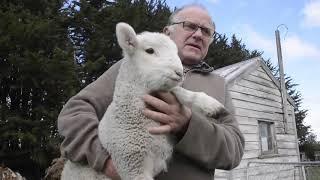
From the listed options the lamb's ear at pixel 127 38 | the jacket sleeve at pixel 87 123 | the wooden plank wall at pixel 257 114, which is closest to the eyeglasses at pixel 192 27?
the jacket sleeve at pixel 87 123

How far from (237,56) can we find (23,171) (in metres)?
16.6

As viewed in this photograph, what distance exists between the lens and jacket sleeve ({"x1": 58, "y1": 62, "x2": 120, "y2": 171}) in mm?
2062

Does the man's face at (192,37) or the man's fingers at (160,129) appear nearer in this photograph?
the man's fingers at (160,129)

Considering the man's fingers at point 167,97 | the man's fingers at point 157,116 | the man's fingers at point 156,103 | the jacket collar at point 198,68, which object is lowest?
the man's fingers at point 157,116

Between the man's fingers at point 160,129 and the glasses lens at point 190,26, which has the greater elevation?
the glasses lens at point 190,26

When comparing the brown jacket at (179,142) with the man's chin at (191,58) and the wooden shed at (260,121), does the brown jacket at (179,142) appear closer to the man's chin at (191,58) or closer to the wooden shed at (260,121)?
the man's chin at (191,58)

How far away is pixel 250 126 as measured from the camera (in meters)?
11.2

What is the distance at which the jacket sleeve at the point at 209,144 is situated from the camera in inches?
81.1

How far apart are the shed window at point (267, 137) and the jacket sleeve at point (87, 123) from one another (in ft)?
32.5

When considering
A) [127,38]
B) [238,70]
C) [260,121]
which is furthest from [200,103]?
[260,121]

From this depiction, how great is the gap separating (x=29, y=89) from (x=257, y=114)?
6122 millimetres

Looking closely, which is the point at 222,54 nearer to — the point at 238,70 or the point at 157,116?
the point at 238,70

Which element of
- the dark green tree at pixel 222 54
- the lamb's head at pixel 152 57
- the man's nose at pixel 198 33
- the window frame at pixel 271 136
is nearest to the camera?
the lamb's head at pixel 152 57

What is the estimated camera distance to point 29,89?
447 inches
